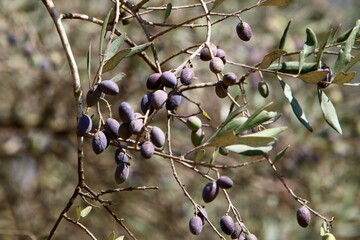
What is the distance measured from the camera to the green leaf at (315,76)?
38.5 inches

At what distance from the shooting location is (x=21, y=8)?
2.48m

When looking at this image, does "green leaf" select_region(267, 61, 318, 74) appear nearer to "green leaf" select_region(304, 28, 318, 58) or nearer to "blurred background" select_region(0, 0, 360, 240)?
"green leaf" select_region(304, 28, 318, 58)

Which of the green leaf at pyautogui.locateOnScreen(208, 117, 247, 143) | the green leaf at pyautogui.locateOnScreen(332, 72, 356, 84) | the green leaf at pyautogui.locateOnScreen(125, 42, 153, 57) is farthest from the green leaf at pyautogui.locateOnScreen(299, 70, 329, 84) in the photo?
the green leaf at pyautogui.locateOnScreen(125, 42, 153, 57)

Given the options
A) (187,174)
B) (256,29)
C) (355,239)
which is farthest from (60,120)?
(355,239)

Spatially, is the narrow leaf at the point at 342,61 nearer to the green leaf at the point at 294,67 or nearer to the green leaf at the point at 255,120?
the green leaf at the point at 294,67

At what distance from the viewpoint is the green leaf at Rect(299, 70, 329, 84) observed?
3.21 ft

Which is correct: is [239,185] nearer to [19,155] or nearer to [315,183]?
[315,183]

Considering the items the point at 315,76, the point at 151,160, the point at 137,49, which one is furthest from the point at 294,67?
the point at 151,160

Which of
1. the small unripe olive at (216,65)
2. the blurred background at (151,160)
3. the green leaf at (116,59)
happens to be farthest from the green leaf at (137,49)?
the blurred background at (151,160)

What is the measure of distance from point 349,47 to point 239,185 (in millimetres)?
1741

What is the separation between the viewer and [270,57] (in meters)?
1.01

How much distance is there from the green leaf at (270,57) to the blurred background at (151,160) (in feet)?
5.10

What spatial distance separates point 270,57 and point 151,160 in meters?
1.94

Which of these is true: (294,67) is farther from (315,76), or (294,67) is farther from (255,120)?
(255,120)
